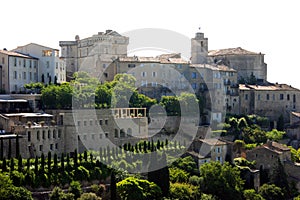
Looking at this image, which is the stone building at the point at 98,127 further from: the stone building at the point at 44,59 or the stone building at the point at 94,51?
the stone building at the point at 94,51

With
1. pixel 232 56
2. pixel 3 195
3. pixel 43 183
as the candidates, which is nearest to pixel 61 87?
pixel 43 183

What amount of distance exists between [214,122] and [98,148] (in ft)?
64.3

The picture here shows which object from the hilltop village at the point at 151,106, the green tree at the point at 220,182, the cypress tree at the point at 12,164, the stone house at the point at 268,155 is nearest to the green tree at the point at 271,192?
the hilltop village at the point at 151,106

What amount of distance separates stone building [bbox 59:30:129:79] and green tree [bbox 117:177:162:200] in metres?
26.2

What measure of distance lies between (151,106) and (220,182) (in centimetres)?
1596

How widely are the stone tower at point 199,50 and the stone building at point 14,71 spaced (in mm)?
23789

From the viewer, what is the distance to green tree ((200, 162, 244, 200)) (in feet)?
174

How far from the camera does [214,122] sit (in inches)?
2768

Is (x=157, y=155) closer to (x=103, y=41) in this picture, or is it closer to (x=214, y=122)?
(x=214, y=122)

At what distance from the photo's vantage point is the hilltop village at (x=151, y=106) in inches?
2143

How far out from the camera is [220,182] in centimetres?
5303

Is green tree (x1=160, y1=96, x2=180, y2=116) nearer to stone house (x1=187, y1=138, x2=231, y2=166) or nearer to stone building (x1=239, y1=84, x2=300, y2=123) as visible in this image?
stone house (x1=187, y1=138, x2=231, y2=166)

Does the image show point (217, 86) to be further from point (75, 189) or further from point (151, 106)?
point (75, 189)

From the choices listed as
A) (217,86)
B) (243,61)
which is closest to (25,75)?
(217,86)
